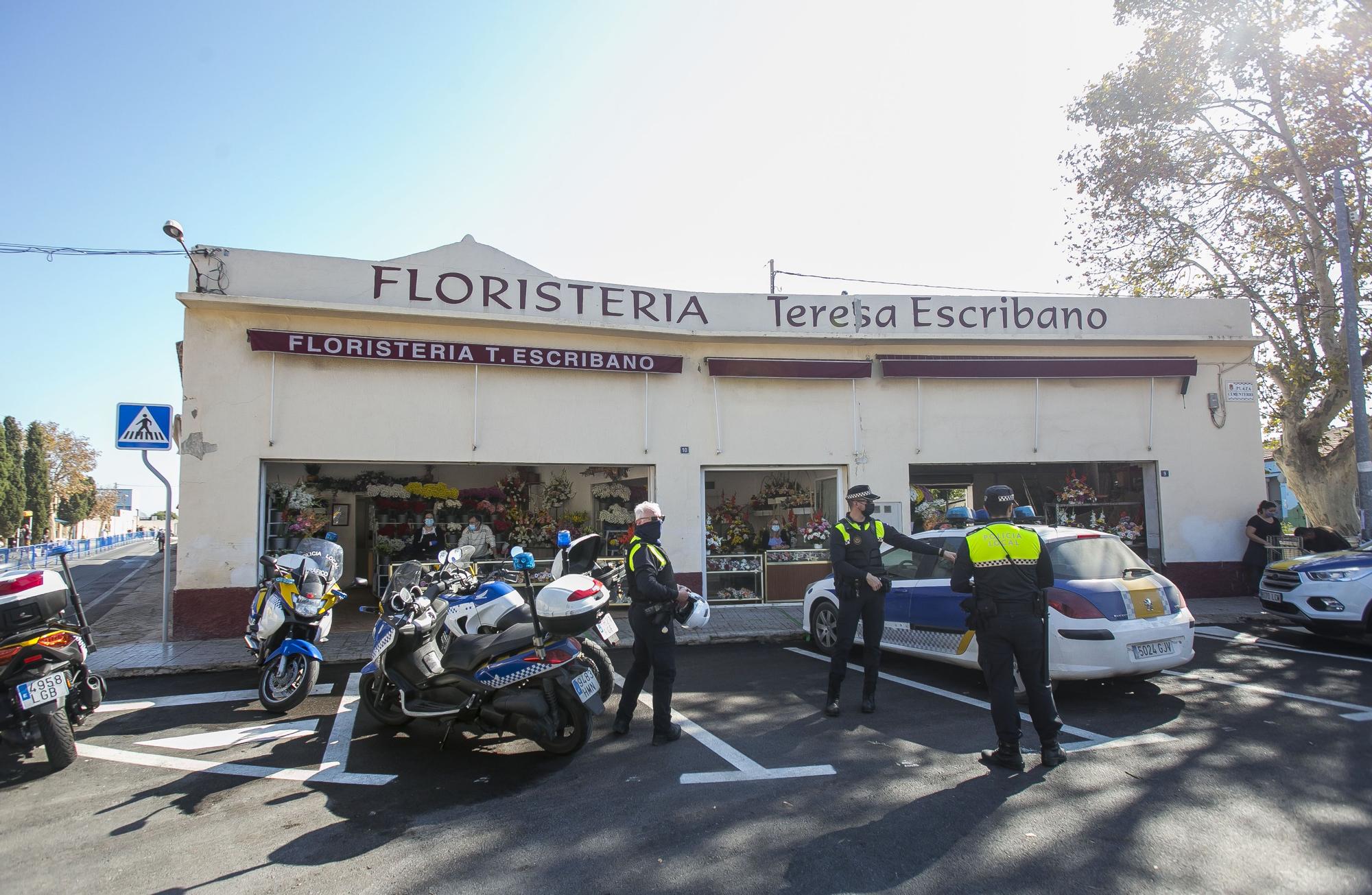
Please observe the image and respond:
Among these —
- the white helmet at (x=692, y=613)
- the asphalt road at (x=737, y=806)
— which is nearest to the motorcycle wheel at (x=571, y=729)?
the asphalt road at (x=737, y=806)

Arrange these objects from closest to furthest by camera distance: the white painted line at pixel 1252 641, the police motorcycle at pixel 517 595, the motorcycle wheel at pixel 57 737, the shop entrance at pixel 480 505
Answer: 1. the motorcycle wheel at pixel 57 737
2. the police motorcycle at pixel 517 595
3. the white painted line at pixel 1252 641
4. the shop entrance at pixel 480 505

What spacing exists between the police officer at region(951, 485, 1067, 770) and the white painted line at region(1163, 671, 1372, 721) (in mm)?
2960

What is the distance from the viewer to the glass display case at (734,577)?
1227 cm

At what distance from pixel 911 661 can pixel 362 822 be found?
19.3ft

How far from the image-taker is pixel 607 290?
1201 centimetres

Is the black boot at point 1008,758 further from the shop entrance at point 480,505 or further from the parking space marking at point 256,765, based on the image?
the shop entrance at point 480,505

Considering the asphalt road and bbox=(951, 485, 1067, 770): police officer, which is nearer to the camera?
the asphalt road

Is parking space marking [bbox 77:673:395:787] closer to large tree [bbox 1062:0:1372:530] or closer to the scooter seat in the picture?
the scooter seat

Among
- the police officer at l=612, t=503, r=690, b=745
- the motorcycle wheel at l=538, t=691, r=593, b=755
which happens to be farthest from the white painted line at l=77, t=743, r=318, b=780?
the police officer at l=612, t=503, r=690, b=745

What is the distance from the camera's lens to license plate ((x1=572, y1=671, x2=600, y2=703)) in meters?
5.07

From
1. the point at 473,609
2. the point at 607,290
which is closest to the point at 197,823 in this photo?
the point at 473,609

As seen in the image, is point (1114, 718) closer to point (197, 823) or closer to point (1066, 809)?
point (1066, 809)

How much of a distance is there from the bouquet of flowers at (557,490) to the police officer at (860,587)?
816cm

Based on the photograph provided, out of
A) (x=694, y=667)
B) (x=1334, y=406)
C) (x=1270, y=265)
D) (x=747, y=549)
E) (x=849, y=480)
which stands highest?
(x=1270, y=265)
